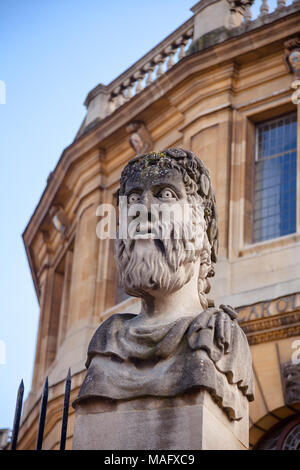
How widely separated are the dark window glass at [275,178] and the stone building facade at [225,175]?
0.02 meters

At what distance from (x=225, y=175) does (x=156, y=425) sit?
44.4ft

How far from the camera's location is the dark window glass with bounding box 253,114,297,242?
1814 cm

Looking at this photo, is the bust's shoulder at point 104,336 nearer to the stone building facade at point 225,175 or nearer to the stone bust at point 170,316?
the stone bust at point 170,316

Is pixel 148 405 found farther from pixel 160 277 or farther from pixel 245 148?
pixel 245 148

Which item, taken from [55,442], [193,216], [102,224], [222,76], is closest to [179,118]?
[222,76]

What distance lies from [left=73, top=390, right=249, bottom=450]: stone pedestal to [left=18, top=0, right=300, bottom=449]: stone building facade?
10.9m

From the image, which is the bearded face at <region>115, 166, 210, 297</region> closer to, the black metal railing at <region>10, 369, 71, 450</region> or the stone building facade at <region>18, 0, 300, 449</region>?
the black metal railing at <region>10, 369, 71, 450</region>

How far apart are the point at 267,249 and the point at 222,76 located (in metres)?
3.54

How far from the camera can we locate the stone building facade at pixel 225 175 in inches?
657

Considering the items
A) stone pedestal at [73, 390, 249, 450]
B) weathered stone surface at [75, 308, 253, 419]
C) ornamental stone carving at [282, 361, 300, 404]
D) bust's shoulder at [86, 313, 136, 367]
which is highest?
ornamental stone carving at [282, 361, 300, 404]

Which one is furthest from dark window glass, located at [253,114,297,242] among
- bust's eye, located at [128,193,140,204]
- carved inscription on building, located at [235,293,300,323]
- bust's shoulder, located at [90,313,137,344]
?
bust's shoulder, located at [90,313,137,344]

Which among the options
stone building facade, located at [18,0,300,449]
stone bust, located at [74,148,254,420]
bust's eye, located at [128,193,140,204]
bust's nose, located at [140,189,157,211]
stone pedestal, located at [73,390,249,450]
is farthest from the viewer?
stone building facade, located at [18,0,300,449]

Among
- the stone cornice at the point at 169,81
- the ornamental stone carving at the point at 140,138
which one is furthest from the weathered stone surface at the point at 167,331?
the ornamental stone carving at the point at 140,138

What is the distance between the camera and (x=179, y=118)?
66.2ft
